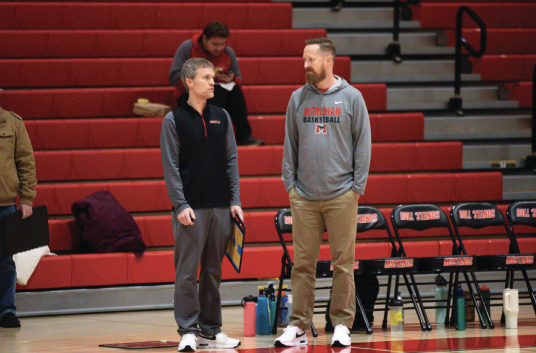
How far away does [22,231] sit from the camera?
5.20 m

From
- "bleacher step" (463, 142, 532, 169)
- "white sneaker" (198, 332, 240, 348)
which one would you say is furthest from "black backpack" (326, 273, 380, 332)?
"bleacher step" (463, 142, 532, 169)

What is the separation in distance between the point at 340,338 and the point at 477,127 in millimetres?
4622

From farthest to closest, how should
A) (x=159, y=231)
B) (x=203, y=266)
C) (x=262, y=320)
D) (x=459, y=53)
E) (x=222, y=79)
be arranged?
(x=459, y=53) < (x=222, y=79) < (x=159, y=231) < (x=262, y=320) < (x=203, y=266)

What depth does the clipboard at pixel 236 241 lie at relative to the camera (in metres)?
4.14

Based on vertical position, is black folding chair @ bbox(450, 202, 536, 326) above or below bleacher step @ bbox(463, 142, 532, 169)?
below

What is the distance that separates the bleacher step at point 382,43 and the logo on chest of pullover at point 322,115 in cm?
454

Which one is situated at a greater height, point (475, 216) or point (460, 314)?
→ point (475, 216)

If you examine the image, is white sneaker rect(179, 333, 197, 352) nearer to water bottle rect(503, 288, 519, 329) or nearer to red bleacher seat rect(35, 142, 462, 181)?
water bottle rect(503, 288, 519, 329)

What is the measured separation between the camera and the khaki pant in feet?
13.8

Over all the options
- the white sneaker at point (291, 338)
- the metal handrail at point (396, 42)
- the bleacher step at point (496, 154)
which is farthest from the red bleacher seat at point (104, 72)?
the white sneaker at point (291, 338)

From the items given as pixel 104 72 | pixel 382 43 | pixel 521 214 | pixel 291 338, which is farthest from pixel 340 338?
pixel 382 43

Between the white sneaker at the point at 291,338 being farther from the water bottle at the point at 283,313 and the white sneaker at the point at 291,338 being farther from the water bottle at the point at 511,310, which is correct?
the water bottle at the point at 511,310

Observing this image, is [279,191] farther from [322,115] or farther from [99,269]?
[322,115]

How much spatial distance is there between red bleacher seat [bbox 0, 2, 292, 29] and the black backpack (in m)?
4.27
